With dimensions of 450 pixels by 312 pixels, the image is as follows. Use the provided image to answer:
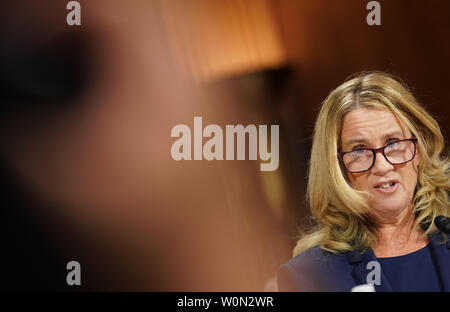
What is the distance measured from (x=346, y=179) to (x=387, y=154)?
8.1 inches

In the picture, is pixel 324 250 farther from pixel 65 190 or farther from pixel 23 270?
pixel 23 270

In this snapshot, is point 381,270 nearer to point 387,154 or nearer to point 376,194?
point 376,194

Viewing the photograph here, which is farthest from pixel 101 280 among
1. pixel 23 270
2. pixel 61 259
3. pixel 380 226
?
pixel 380 226

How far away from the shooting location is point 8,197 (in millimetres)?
2600

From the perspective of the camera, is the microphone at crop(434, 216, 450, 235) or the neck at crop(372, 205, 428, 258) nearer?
the microphone at crop(434, 216, 450, 235)

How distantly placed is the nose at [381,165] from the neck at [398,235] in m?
0.21

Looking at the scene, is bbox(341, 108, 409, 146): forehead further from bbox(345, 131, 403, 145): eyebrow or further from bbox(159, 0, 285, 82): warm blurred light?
bbox(159, 0, 285, 82): warm blurred light

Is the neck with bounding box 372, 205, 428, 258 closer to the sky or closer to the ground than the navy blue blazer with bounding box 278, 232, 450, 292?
closer to the sky

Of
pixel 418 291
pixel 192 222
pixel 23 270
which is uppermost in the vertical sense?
pixel 192 222

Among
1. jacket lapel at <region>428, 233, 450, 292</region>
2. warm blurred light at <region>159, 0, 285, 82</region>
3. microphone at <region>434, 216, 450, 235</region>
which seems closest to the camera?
microphone at <region>434, 216, 450, 235</region>

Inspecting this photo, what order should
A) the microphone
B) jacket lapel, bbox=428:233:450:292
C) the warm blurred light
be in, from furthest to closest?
1. the warm blurred light
2. jacket lapel, bbox=428:233:450:292
3. the microphone

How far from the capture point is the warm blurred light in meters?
2.53

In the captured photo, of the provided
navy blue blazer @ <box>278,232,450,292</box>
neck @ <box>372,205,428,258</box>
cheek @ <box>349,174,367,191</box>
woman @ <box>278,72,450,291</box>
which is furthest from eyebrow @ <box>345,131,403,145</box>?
navy blue blazer @ <box>278,232,450,292</box>

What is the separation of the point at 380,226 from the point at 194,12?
4.30 feet
